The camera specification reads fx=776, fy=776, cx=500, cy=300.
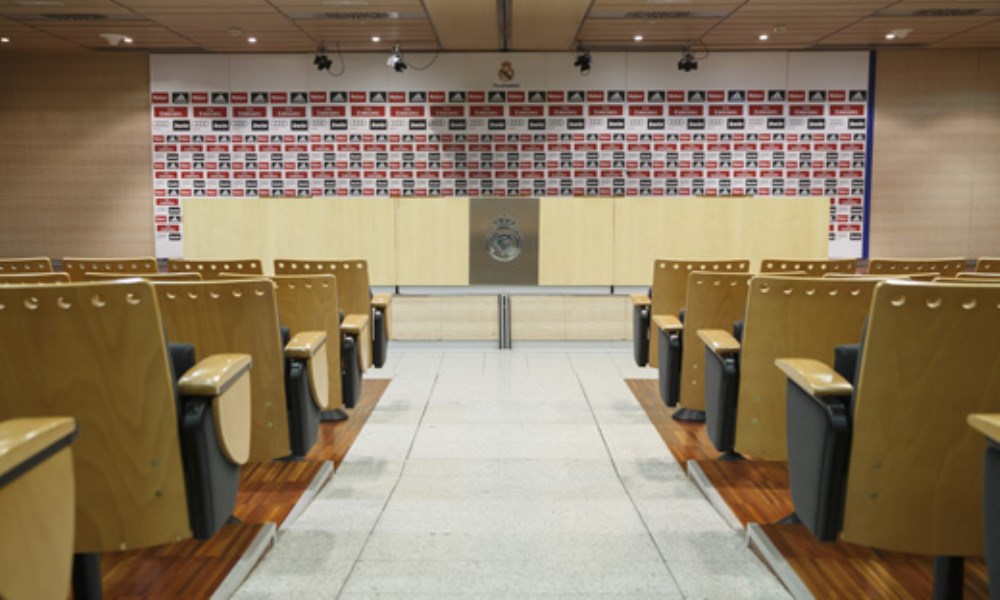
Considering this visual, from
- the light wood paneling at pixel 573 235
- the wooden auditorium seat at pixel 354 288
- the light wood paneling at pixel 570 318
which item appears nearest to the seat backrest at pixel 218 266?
the wooden auditorium seat at pixel 354 288

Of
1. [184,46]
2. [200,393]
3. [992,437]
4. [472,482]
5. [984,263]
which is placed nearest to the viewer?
[992,437]

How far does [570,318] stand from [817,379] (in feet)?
16.8

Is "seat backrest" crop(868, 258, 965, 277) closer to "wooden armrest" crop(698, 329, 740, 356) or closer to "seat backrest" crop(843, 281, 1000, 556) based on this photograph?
"wooden armrest" crop(698, 329, 740, 356)

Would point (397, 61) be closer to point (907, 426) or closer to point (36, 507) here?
point (907, 426)

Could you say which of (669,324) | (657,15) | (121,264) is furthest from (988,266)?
(657,15)

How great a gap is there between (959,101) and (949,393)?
1002 cm

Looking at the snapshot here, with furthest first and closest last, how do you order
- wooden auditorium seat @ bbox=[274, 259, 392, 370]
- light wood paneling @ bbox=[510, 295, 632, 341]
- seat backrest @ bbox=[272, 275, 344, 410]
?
light wood paneling @ bbox=[510, 295, 632, 341], wooden auditorium seat @ bbox=[274, 259, 392, 370], seat backrest @ bbox=[272, 275, 344, 410]

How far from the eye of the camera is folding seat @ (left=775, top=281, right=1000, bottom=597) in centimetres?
172

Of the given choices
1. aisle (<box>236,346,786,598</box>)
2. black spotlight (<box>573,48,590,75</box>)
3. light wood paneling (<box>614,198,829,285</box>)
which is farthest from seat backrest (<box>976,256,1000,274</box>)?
black spotlight (<box>573,48,590,75</box>)

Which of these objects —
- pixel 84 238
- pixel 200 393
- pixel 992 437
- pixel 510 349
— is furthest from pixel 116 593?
pixel 84 238

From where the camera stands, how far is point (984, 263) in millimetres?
4066

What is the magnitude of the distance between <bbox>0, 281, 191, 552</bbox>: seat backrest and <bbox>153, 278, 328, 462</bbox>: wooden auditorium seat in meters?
0.83

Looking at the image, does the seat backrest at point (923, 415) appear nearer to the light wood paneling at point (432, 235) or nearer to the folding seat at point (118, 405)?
the folding seat at point (118, 405)

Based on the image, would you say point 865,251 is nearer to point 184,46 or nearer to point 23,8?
point 184,46
